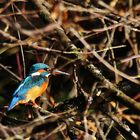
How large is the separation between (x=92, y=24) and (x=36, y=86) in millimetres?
1187

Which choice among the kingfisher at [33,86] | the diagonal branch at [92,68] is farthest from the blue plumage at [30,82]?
the diagonal branch at [92,68]

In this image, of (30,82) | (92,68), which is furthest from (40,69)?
(92,68)

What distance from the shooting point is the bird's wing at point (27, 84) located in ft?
15.6

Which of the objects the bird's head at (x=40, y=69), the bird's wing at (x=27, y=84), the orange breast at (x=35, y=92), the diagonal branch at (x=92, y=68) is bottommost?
the orange breast at (x=35, y=92)

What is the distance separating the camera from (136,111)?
3326mm

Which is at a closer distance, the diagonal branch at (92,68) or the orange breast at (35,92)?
the diagonal branch at (92,68)

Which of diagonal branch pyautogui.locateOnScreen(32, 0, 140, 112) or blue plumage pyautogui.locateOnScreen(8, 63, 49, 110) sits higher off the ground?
diagonal branch pyautogui.locateOnScreen(32, 0, 140, 112)

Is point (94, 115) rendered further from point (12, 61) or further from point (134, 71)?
point (12, 61)

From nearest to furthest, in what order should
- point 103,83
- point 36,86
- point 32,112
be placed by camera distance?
1. point 103,83
2. point 32,112
3. point 36,86

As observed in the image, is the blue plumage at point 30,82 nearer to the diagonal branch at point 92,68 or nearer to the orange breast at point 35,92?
the orange breast at point 35,92

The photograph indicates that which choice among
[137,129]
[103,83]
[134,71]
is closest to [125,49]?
[134,71]

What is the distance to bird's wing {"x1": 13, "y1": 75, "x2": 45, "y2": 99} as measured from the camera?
4.77m

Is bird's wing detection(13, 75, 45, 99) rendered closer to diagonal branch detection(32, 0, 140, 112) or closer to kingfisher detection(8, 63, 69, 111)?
kingfisher detection(8, 63, 69, 111)

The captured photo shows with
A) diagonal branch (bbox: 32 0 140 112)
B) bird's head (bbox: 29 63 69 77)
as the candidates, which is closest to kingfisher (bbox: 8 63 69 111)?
bird's head (bbox: 29 63 69 77)
